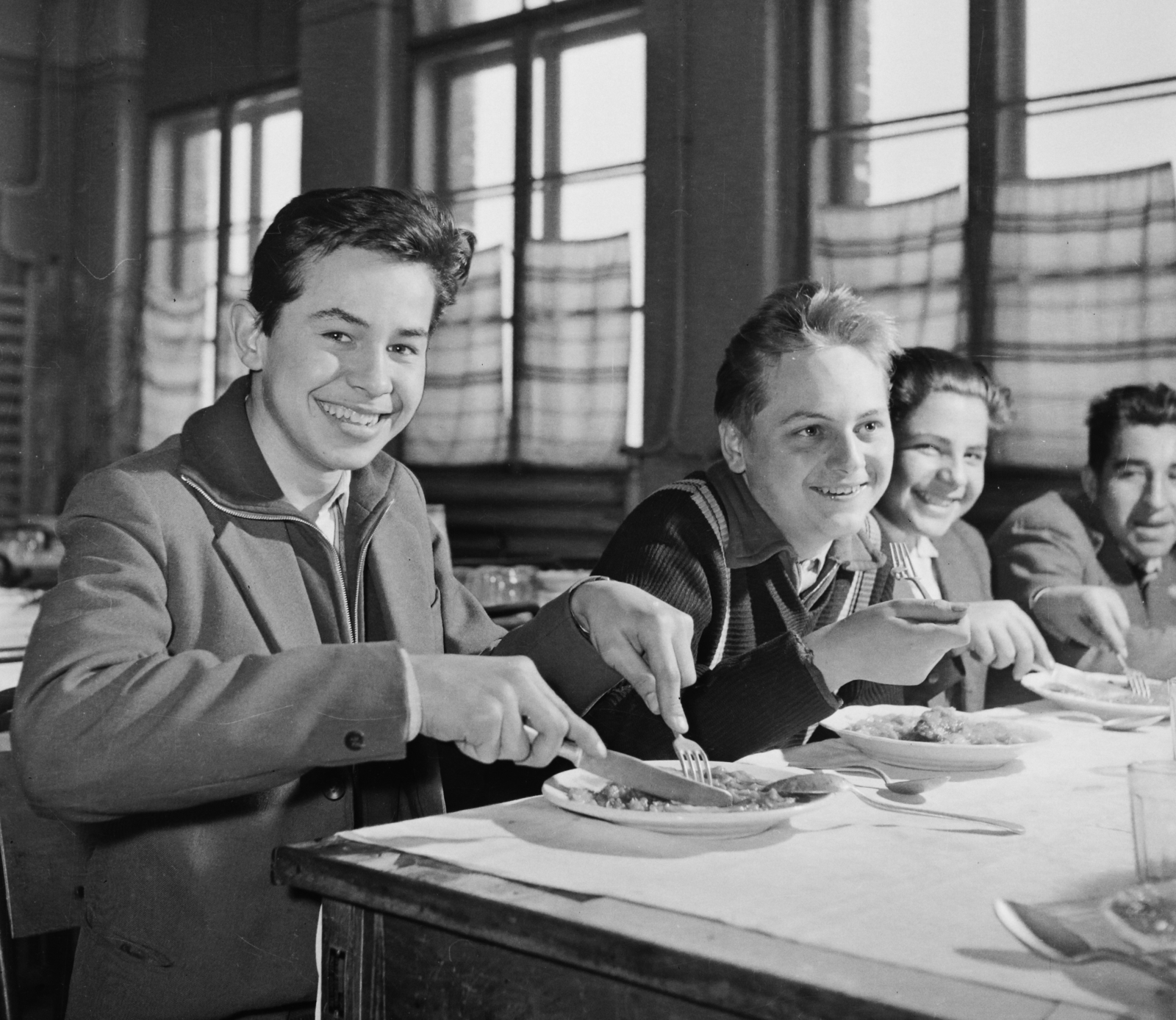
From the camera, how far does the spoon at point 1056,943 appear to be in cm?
→ 66

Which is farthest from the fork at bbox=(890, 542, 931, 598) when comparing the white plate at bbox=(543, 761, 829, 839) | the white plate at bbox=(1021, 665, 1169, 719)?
the white plate at bbox=(543, 761, 829, 839)

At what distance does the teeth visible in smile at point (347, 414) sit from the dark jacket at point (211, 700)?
65 millimetres

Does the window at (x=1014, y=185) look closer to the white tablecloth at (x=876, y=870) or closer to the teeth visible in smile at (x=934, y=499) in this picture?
the teeth visible in smile at (x=934, y=499)

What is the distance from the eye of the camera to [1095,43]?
12.0 ft

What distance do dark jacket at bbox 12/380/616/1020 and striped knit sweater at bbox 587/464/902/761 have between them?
0.17m

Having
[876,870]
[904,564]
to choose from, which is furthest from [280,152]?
[876,870]

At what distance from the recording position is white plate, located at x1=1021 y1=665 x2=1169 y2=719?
164 cm

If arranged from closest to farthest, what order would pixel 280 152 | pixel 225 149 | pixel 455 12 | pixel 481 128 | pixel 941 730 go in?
pixel 941 730 → pixel 225 149 → pixel 280 152 → pixel 455 12 → pixel 481 128

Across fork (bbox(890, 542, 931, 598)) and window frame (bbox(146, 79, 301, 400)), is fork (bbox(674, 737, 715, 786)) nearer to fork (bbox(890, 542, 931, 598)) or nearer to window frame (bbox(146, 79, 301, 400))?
fork (bbox(890, 542, 931, 598))

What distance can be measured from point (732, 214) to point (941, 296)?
2.57 feet

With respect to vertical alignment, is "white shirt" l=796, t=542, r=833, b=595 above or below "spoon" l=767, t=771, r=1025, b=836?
above

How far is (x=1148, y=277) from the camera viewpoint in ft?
11.9

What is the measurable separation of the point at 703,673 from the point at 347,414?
0.55 m

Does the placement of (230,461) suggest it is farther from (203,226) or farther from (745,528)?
(203,226)
